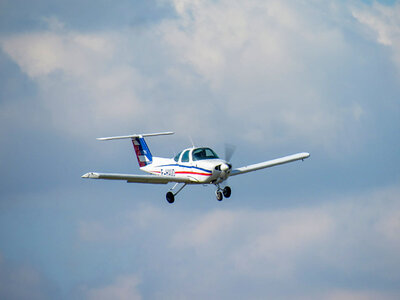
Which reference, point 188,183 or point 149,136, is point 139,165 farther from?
point 188,183

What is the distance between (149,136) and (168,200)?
701 cm

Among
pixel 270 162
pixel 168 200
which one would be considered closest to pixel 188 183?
pixel 168 200

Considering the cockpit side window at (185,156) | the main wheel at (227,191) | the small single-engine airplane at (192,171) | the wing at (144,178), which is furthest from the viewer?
the cockpit side window at (185,156)

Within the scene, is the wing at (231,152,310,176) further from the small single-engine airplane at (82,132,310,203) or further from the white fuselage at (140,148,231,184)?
the white fuselage at (140,148,231,184)

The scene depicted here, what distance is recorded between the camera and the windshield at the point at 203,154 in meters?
52.7

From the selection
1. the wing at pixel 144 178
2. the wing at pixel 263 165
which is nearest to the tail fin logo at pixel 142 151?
the wing at pixel 144 178

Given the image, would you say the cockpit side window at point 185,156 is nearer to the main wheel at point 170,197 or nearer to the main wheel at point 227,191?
the main wheel at point 170,197

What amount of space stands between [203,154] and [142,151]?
7.92 metres

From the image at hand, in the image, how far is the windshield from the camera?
2076 inches

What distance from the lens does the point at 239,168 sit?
55.5 meters

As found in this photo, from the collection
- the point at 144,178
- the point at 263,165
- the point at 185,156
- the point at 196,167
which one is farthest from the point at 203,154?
the point at 263,165

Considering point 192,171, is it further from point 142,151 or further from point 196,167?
point 142,151

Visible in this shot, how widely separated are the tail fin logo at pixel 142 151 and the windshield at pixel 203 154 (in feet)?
20.4

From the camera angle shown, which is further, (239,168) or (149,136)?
(149,136)
